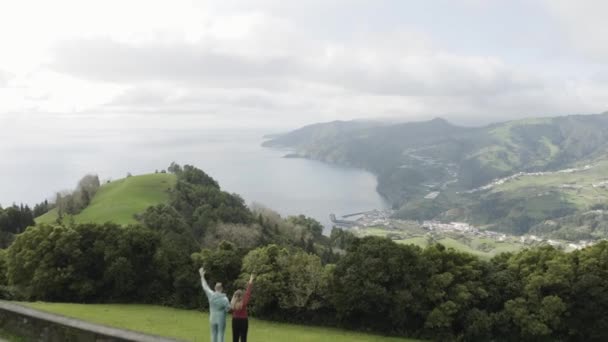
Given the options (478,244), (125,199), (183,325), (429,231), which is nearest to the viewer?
(183,325)

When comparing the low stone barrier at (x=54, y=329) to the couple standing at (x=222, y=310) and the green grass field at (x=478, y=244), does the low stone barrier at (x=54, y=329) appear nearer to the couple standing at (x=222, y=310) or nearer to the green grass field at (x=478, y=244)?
the couple standing at (x=222, y=310)

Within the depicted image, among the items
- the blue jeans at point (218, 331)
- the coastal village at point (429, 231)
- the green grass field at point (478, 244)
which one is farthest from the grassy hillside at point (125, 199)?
the coastal village at point (429, 231)

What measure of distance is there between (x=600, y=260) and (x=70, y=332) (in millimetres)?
22423

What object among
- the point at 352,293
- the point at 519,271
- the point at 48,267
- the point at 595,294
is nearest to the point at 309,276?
the point at 352,293

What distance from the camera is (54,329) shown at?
1188cm

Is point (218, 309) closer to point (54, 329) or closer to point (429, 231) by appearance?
point (54, 329)

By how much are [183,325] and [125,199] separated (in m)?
67.4

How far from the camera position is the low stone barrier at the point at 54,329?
11.5 meters

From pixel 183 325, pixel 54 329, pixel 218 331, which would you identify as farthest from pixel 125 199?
pixel 218 331

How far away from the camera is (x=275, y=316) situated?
24203 mm

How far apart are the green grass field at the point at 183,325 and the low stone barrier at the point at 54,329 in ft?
14.4

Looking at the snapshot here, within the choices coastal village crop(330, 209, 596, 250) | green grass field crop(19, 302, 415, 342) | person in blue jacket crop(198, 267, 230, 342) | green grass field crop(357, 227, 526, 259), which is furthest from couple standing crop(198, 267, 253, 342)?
coastal village crop(330, 209, 596, 250)

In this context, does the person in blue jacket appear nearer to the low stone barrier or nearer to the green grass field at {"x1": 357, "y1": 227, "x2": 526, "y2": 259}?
the low stone barrier

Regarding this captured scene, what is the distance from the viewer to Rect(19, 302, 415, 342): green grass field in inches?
723
